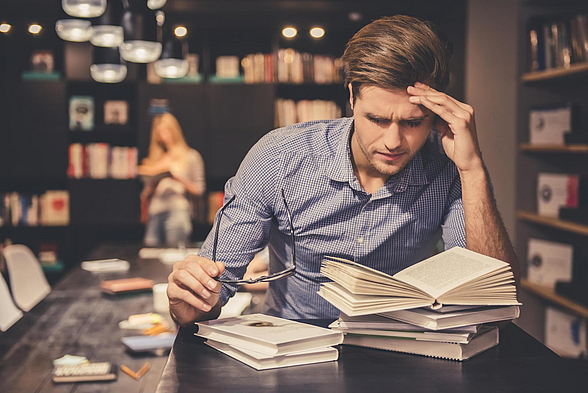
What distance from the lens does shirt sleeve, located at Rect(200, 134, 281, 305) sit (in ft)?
4.33

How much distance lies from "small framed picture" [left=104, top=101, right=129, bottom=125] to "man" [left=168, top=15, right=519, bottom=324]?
4392mm

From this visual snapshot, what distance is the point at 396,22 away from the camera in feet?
4.39

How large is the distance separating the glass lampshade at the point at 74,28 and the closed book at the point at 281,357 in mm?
2394

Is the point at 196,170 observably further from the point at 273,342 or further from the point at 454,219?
the point at 273,342

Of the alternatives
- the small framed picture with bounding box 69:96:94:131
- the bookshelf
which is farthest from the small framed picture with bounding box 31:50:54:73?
the bookshelf

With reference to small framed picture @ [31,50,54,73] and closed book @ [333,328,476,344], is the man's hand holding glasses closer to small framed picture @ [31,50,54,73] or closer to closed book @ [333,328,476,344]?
closed book @ [333,328,476,344]

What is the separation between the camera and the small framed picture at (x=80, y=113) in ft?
18.1

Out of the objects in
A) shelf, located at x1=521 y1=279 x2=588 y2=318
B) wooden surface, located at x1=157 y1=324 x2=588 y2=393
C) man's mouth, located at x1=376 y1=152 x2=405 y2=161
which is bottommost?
shelf, located at x1=521 y1=279 x2=588 y2=318

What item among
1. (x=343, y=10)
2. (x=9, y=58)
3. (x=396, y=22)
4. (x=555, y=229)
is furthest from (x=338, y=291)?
(x=9, y=58)

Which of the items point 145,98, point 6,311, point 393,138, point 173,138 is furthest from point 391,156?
point 145,98

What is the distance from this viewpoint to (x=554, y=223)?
340 centimetres

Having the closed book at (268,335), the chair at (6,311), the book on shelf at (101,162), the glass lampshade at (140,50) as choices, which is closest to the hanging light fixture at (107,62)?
the glass lampshade at (140,50)

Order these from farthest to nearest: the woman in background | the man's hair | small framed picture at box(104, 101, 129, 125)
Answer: small framed picture at box(104, 101, 129, 125), the woman in background, the man's hair

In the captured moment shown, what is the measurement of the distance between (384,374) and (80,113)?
5096 millimetres
